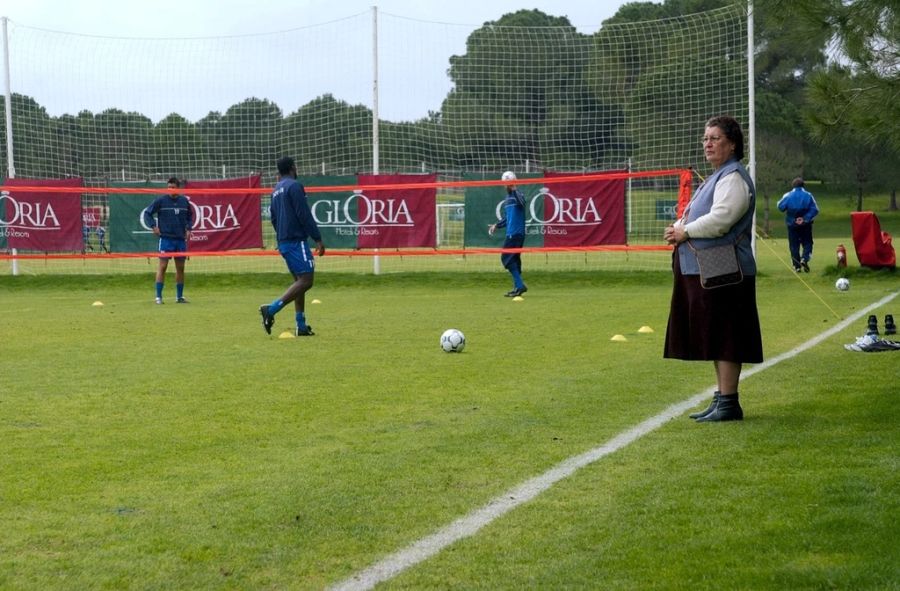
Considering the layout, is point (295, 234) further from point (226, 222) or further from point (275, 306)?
point (226, 222)

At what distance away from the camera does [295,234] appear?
43.7 feet

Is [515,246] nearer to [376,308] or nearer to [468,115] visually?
[376,308]

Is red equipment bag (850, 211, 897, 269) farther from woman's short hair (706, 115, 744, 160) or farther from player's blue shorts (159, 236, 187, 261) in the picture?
woman's short hair (706, 115, 744, 160)

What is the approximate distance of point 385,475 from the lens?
585 cm

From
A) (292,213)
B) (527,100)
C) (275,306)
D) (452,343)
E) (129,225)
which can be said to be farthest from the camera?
(527,100)

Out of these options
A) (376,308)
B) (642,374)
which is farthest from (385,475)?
(376,308)

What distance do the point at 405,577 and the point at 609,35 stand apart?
22338mm

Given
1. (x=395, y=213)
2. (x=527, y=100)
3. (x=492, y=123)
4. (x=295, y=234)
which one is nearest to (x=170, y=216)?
(x=395, y=213)

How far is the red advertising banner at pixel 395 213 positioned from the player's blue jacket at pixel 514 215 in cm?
270

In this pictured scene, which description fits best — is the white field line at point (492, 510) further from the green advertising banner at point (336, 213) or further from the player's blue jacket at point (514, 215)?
the green advertising banner at point (336, 213)

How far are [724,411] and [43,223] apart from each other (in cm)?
1848

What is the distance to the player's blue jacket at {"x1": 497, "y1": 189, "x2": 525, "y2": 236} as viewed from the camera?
19609 mm

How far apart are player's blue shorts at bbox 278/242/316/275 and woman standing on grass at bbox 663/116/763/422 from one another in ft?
21.5

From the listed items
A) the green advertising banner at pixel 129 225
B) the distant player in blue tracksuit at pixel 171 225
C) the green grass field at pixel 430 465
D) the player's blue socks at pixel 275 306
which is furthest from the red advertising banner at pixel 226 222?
the green grass field at pixel 430 465
